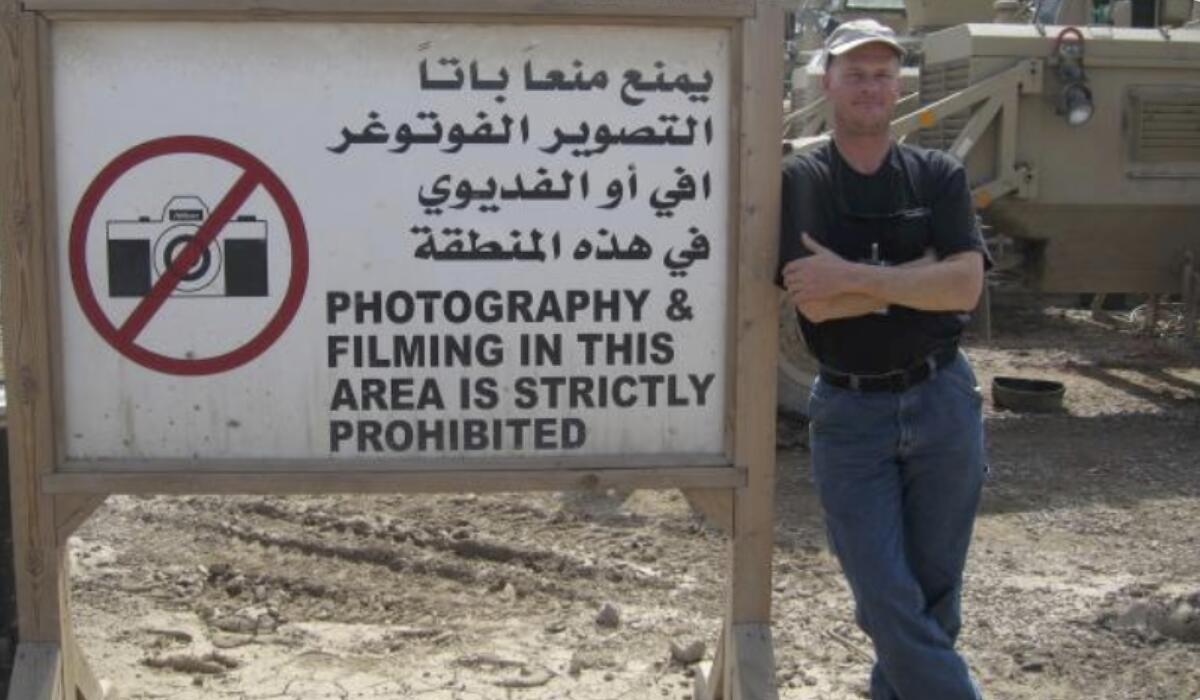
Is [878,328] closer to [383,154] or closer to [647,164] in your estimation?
[647,164]

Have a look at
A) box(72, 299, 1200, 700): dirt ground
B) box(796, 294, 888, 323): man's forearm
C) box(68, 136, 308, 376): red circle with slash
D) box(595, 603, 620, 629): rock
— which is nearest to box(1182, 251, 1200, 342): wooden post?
box(72, 299, 1200, 700): dirt ground

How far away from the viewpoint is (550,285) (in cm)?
333

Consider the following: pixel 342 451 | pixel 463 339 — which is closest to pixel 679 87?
pixel 463 339

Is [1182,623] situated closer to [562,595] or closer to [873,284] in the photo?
[562,595]

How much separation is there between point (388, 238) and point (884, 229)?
3.52ft

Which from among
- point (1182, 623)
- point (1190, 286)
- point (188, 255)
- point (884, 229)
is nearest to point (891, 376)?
point (884, 229)

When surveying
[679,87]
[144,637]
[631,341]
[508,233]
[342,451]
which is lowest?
[144,637]

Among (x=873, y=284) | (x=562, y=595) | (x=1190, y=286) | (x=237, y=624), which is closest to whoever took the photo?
(x=873, y=284)

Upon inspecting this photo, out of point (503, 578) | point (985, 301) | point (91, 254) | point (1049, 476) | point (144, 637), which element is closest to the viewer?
point (91, 254)

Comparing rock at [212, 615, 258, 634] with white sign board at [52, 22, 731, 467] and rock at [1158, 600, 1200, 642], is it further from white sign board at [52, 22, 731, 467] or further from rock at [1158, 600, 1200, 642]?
rock at [1158, 600, 1200, 642]

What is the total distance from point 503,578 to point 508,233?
2.36m

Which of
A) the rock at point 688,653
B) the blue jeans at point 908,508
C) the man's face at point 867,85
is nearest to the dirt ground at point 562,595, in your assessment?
the rock at point 688,653

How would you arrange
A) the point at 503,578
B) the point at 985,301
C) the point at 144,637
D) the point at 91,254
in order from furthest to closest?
the point at 985,301 → the point at 503,578 → the point at 144,637 → the point at 91,254

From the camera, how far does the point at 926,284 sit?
3.16 metres
